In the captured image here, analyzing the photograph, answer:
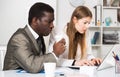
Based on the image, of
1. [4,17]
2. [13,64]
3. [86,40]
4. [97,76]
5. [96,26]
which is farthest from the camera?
[96,26]

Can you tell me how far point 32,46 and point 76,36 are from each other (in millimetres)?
676

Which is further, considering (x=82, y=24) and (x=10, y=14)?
(x=10, y=14)

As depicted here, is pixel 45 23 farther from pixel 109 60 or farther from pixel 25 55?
pixel 109 60

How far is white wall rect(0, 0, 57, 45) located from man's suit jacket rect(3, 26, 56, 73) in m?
1.60

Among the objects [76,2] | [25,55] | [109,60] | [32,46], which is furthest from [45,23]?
[76,2]

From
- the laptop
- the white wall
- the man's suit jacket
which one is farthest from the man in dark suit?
the white wall

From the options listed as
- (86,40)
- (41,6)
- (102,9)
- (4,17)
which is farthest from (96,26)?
(41,6)

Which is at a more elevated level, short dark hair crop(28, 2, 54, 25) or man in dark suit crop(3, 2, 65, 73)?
short dark hair crop(28, 2, 54, 25)

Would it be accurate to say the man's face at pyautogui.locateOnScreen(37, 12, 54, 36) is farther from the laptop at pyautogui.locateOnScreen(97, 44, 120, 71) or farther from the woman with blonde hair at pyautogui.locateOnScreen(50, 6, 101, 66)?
the laptop at pyautogui.locateOnScreen(97, 44, 120, 71)

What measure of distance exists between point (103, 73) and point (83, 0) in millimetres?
2475

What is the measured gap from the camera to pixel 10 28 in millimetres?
3467

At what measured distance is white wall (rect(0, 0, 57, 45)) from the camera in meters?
3.45

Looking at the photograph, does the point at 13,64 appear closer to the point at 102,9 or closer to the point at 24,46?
the point at 24,46

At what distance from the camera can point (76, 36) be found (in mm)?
2402
